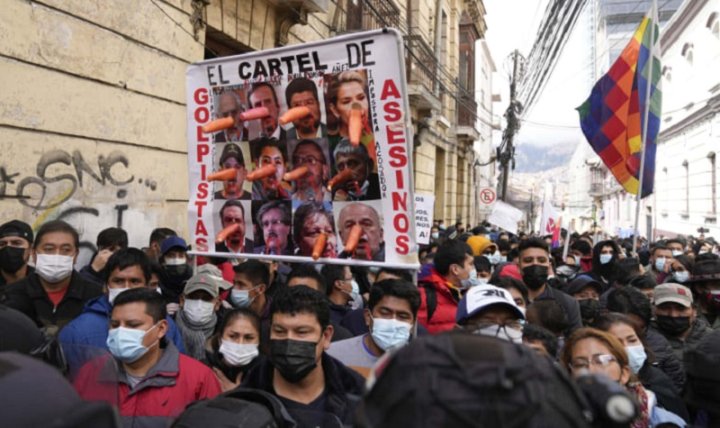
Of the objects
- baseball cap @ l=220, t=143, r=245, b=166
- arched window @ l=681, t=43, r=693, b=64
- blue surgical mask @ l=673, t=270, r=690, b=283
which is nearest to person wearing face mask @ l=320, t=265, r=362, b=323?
baseball cap @ l=220, t=143, r=245, b=166

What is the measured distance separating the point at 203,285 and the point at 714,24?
64.8ft

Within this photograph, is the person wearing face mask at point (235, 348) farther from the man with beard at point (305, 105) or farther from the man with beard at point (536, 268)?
the man with beard at point (536, 268)

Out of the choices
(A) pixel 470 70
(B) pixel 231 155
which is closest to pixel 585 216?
(A) pixel 470 70

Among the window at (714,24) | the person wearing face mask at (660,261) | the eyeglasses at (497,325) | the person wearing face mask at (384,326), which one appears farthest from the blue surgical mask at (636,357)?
the window at (714,24)

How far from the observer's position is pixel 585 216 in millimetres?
62375

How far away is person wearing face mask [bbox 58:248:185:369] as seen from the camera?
2990 millimetres

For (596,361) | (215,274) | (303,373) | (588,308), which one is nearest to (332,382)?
(303,373)

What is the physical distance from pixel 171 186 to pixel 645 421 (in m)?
5.22

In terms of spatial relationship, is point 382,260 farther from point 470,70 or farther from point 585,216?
point 585,216

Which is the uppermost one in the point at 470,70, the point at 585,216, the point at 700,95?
the point at 470,70

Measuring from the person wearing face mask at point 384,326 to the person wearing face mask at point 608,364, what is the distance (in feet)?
2.76

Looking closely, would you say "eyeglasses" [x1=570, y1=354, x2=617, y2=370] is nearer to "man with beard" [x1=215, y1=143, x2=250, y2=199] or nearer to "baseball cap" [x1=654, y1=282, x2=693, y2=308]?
"baseball cap" [x1=654, y1=282, x2=693, y2=308]

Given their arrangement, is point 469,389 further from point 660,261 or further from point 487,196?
point 487,196

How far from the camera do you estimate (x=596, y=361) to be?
8.32ft
